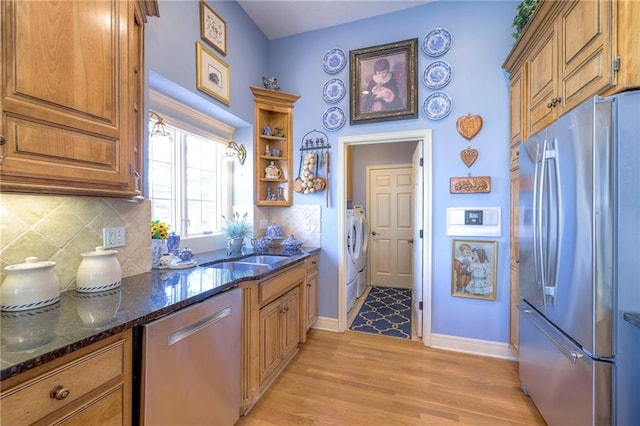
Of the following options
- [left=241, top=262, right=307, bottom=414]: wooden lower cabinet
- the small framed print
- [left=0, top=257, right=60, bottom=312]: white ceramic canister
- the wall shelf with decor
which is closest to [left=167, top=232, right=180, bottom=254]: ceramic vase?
[left=241, top=262, right=307, bottom=414]: wooden lower cabinet

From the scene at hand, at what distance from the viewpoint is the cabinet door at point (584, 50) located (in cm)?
120

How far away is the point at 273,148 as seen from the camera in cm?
311

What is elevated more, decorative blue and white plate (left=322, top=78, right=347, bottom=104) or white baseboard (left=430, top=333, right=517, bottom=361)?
decorative blue and white plate (left=322, top=78, right=347, bottom=104)

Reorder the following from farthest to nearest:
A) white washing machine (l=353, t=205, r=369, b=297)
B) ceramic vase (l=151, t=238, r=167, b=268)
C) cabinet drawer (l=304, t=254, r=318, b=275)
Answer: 1. white washing machine (l=353, t=205, r=369, b=297)
2. cabinet drawer (l=304, t=254, r=318, b=275)
3. ceramic vase (l=151, t=238, r=167, b=268)

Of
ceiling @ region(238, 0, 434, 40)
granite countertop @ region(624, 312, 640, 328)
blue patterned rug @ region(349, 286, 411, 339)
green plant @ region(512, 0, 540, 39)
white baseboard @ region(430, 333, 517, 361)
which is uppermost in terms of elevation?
ceiling @ region(238, 0, 434, 40)

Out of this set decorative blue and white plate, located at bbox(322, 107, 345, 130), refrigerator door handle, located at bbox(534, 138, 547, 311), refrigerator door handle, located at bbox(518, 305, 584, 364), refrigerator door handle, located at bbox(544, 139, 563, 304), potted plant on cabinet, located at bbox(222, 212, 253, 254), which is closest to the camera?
refrigerator door handle, located at bbox(518, 305, 584, 364)

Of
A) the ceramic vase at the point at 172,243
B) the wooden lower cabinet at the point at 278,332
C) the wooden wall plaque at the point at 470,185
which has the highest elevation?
the wooden wall plaque at the point at 470,185

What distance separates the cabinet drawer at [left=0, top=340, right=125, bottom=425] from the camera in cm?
68

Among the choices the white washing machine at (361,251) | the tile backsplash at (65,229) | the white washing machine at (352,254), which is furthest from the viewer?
the white washing machine at (361,251)

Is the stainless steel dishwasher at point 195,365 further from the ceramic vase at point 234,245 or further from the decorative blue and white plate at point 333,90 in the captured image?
the decorative blue and white plate at point 333,90

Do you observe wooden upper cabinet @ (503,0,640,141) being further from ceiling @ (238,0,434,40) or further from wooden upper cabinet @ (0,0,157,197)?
wooden upper cabinet @ (0,0,157,197)

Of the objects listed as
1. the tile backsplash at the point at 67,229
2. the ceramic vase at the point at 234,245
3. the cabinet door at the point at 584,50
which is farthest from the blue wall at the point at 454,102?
the tile backsplash at the point at 67,229

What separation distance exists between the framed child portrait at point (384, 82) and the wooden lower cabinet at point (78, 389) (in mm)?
2624

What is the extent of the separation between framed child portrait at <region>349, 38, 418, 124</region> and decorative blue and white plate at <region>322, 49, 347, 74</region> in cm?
9
